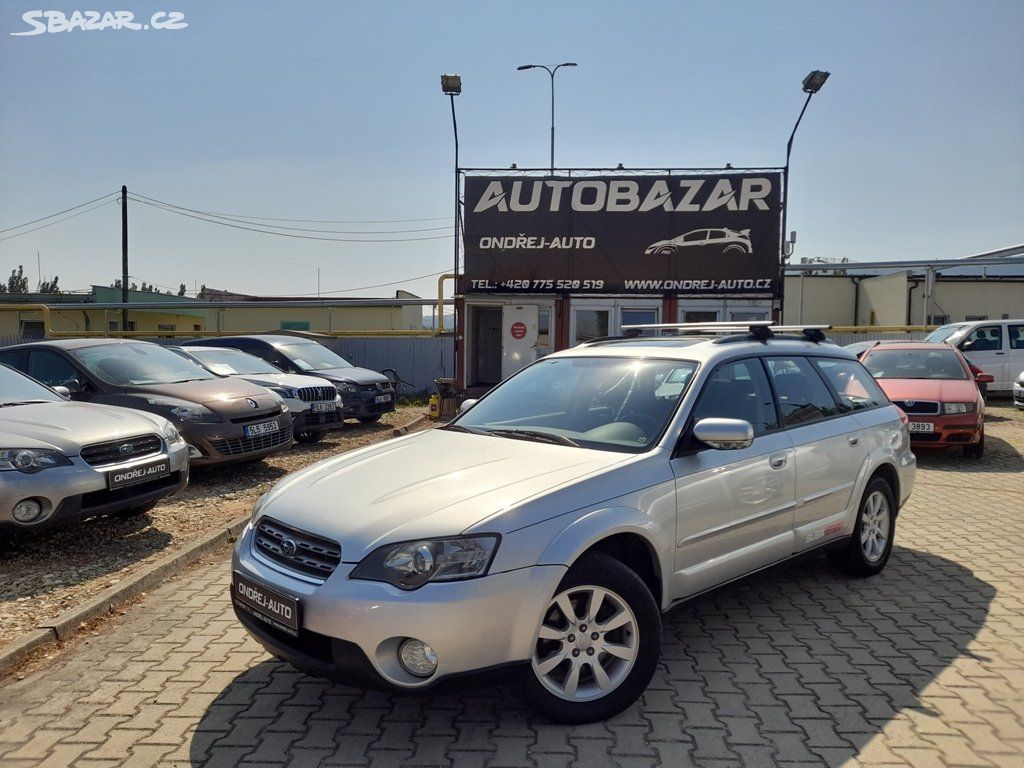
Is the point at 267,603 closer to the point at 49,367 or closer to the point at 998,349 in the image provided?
the point at 49,367

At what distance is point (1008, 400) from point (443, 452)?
18.1 metres

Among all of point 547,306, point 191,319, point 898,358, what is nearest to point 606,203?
point 547,306

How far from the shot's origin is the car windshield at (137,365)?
793 centimetres

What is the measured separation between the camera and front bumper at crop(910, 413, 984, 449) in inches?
370

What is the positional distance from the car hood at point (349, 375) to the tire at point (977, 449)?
9.13 meters

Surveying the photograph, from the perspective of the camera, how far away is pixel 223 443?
7684 millimetres

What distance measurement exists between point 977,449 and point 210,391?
9.56m

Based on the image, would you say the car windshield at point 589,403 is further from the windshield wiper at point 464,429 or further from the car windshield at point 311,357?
the car windshield at point 311,357

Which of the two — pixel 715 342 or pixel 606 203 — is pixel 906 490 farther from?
pixel 606 203

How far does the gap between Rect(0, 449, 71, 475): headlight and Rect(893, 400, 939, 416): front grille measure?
932 centimetres

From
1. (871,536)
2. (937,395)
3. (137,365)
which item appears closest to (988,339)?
(937,395)

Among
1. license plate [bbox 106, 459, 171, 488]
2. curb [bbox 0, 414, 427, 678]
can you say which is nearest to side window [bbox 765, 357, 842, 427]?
curb [bbox 0, 414, 427, 678]

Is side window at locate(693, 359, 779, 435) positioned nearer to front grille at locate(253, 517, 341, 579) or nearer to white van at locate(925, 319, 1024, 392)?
Result: front grille at locate(253, 517, 341, 579)

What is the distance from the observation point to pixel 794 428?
4.34 m
